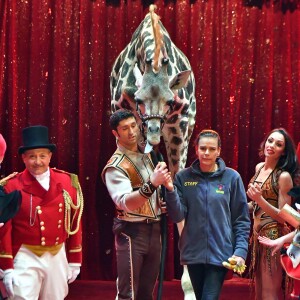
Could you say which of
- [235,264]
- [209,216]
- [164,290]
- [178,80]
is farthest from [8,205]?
[164,290]

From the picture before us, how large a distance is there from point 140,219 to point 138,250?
0.17m

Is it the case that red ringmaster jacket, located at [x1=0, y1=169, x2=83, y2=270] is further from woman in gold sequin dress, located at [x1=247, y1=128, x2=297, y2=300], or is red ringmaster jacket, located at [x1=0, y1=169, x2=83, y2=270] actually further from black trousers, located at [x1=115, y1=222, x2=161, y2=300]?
woman in gold sequin dress, located at [x1=247, y1=128, x2=297, y2=300]

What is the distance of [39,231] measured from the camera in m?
3.36

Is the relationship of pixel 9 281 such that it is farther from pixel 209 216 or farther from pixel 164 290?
pixel 164 290

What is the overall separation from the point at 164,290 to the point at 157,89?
185 cm

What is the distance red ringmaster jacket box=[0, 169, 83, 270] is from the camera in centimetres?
331

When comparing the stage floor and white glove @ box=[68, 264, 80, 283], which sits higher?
white glove @ box=[68, 264, 80, 283]

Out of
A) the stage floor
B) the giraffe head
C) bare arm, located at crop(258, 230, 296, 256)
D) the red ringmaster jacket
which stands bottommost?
the stage floor

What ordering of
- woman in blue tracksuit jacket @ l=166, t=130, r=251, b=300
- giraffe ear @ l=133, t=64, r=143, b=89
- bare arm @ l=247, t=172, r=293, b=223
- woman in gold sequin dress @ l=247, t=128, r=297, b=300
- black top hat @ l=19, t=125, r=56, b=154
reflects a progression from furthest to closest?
1. giraffe ear @ l=133, t=64, r=143, b=89
2. woman in gold sequin dress @ l=247, t=128, r=297, b=300
3. bare arm @ l=247, t=172, r=293, b=223
4. black top hat @ l=19, t=125, r=56, b=154
5. woman in blue tracksuit jacket @ l=166, t=130, r=251, b=300

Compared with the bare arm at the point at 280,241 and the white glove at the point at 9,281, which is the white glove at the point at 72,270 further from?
the bare arm at the point at 280,241

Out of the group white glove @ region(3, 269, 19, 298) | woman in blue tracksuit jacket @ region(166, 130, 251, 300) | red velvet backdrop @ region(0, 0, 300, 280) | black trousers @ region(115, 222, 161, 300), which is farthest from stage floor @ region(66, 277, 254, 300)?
white glove @ region(3, 269, 19, 298)

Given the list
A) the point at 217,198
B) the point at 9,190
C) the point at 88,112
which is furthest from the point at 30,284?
the point at 88,112

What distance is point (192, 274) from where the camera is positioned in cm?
338

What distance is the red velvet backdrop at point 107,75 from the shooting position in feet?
17.5
